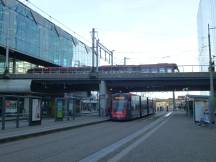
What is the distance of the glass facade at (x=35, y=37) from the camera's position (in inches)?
2645

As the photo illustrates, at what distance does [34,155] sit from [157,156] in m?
4.30

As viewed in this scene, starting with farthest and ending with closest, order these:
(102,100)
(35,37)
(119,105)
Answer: (35,37) < (102,100) < (119,105)

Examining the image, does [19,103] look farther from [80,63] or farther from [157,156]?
[80,63]

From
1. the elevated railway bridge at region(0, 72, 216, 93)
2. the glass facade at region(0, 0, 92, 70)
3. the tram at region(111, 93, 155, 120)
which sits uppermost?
the glass facade at region(0, 0, 92, 70)

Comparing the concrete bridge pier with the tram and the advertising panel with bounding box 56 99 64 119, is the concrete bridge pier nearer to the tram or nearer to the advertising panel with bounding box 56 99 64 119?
the tram

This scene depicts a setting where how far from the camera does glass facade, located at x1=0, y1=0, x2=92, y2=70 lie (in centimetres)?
6719

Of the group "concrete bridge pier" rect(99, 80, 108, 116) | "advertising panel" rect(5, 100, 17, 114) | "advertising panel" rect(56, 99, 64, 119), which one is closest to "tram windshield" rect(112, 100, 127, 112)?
"advertising panel" rect(56, 99, 64, 119)

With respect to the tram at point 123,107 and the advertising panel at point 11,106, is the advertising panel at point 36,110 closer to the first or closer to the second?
the advertising panel at point 11,106

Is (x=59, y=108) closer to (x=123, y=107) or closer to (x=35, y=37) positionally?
(x=123, y=107)

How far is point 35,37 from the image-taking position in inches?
3063

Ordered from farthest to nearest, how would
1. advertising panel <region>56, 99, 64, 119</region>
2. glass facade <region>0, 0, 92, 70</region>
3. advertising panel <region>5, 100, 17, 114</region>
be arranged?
1. glass facade <region>0, 0, 92, 70</region>
2. advertising panel <region>56, 99, 64, 119</region>
3. advertising panel <region>5, 100, 17, 114</region>

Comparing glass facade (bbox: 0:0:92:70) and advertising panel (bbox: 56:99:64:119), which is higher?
glass facade (bbox: 0:0:92:70)

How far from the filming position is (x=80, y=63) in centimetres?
10144

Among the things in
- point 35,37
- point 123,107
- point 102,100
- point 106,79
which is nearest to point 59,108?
point 123,107
